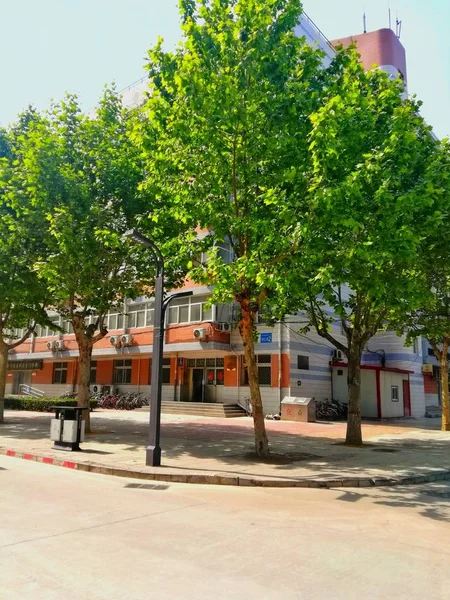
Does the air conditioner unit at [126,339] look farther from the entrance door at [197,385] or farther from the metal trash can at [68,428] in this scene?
the metal trash can at [68,428]

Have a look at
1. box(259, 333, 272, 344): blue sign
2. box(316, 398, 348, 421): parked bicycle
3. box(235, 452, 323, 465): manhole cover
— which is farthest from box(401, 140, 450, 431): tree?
box(259, 333, 272, 344): blue sign

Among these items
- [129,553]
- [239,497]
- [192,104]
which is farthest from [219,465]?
[192,104]

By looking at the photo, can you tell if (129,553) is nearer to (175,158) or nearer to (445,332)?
(175,158)

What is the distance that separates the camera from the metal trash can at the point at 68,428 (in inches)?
497

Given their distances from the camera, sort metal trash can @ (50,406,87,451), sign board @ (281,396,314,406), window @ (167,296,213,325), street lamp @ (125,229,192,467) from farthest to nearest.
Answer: window @ (167,296,213,325)
sign board @ (281,396,314,406)
metal trash can @ (50,406,87,451)
street lamp @ (125,229,192,467)

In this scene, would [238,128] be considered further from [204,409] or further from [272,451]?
[204,409]

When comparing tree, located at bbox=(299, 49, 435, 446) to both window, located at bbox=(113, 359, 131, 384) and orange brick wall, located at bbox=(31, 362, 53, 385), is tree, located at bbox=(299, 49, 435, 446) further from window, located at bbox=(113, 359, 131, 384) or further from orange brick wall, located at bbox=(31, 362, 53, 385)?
orange brick wall, located at bbox=(31, 362, 53, 385)

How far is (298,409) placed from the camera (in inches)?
926

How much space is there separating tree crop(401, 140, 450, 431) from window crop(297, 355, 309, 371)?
6.66 meters

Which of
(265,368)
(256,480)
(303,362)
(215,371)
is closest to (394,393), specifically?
(303,362)

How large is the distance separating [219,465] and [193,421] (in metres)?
12.5

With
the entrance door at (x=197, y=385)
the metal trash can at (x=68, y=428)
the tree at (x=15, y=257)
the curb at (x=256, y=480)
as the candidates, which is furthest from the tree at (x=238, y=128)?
the entrance door at (x=197, y=385)

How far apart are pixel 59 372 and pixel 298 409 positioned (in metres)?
22.7

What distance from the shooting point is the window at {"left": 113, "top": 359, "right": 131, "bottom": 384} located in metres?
33.3
